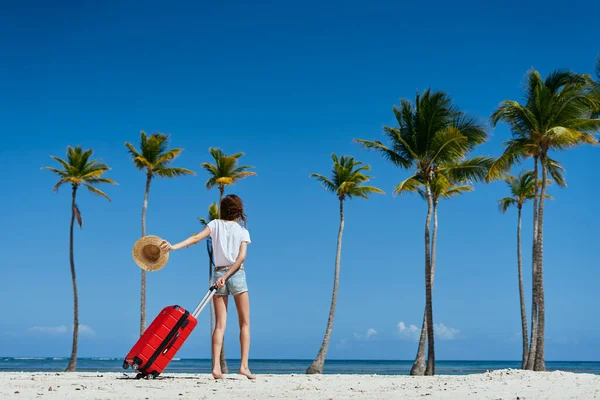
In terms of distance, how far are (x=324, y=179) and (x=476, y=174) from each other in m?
8.21

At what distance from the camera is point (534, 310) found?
2484 centimetres

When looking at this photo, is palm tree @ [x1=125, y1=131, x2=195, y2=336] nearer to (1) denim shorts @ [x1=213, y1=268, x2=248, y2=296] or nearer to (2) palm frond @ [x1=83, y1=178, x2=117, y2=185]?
(2) palm frond @ [x1=83, y1=178, x2=117, y2=185]

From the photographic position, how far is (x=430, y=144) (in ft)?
80.9

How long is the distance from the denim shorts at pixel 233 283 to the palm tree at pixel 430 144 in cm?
1653

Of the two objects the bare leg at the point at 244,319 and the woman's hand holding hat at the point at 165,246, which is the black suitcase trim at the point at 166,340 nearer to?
the bare leg at the point at 244,319

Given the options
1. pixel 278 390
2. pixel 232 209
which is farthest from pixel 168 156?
pixel 278 390

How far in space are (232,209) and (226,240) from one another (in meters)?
0.47

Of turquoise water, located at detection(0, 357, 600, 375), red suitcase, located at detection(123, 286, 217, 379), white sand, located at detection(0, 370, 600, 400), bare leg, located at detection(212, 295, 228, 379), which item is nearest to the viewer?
white sand, located at detection(0, 370, 600, 400)

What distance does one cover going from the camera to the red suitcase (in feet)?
26.8

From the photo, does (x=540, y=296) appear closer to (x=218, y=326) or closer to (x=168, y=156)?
(x=218, y=326)

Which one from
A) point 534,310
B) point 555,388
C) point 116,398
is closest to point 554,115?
point 534,310

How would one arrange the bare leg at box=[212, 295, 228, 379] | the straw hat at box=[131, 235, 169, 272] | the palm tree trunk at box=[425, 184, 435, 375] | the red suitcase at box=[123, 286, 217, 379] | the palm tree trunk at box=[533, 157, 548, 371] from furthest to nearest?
the palm tree trunk at box=[425, 184, 435, 375] < the palm tree trunk at box=[533, 157, 548, 371] < the bare leg at box=[212, 295, 228, 379] < the straw hat at box=[131, 235, 169, 272] < the red suitcase at box=[123, 286, 217, 379]

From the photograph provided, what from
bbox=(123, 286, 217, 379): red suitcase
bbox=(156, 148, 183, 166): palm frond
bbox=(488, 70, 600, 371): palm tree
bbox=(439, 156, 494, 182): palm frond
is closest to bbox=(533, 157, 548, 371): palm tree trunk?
bbox=(488, 70, 600, 371): palm tree

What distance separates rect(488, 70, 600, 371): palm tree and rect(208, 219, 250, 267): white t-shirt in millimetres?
15319
